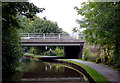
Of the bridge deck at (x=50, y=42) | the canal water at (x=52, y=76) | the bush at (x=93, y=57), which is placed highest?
the bridge deck at (x=50, y=42)

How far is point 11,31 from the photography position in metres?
11.7

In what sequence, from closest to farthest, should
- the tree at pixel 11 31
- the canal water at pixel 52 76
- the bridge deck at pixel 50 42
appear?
the tree at pixel 11 31 → the canal water at pixel 52 76 → the bridge deck at pixel 50 42

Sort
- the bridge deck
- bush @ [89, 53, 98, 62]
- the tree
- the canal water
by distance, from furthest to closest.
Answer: the bridge deck < bush @ [89, 53, 98, 62] < the canal water < the tree

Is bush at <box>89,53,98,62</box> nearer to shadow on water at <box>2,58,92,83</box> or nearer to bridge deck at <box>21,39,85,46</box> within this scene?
bridge deck at <box>21,39,85,46</box>

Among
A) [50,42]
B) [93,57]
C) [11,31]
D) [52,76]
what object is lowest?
[52,76]

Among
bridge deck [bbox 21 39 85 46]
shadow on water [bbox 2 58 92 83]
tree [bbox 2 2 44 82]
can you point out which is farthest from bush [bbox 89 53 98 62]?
tree [bbox 2 2 44 82]

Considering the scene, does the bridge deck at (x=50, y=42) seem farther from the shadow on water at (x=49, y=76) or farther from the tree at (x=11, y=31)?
the tree at (x=11, y=31)

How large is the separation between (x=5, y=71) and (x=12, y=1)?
5.61 m

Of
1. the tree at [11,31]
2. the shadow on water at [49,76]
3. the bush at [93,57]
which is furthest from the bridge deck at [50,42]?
the tree at [11,31]

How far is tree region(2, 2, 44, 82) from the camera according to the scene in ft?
27.8

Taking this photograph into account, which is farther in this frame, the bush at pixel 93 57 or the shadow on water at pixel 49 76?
the bush at pixel 93 57

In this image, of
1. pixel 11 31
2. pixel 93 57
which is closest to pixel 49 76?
pixel 11 31

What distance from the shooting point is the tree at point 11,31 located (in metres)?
8.46

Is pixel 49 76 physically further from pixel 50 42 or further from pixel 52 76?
pixel 50 42
